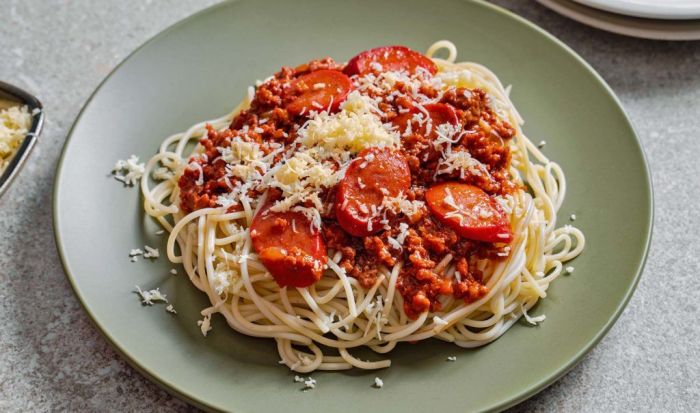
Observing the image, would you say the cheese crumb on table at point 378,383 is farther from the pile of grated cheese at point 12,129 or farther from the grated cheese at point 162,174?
the pile of grated cheese at point 12,129

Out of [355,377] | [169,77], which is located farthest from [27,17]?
[355,377]

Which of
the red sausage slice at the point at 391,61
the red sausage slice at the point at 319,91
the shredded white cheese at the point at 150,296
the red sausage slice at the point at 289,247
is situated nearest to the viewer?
the red sausage slice at the point at 289,247

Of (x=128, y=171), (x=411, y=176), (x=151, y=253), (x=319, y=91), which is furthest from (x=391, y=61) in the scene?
(x=151, y=253)

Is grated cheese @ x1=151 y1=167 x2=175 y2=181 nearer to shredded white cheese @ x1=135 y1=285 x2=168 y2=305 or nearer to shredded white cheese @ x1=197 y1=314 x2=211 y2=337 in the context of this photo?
shredded white cheese @ x1=135 y1=285 x2=168 y2=305

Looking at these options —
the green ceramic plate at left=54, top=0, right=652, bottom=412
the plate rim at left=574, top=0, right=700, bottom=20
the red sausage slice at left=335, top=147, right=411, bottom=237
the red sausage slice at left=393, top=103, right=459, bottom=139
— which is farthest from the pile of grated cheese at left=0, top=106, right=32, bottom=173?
the plate rim at left=574, top=0, right=700, bottom=20

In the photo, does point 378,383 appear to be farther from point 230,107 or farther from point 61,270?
point 230,107

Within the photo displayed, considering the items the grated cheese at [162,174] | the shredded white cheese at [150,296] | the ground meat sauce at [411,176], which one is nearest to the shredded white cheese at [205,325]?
the shredded white cheese at [150,296]
